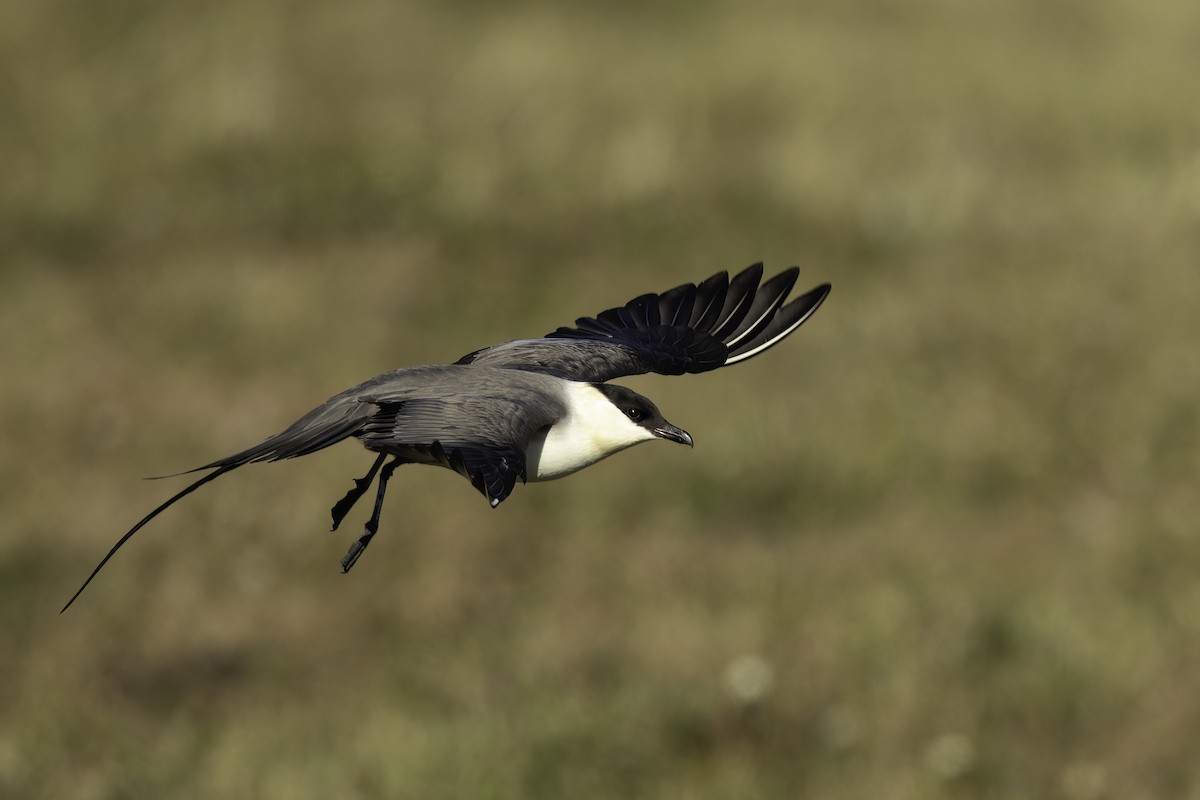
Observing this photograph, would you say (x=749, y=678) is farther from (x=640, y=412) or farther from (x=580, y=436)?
(x=580, y=436)

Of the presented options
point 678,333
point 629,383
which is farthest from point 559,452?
point 629,383

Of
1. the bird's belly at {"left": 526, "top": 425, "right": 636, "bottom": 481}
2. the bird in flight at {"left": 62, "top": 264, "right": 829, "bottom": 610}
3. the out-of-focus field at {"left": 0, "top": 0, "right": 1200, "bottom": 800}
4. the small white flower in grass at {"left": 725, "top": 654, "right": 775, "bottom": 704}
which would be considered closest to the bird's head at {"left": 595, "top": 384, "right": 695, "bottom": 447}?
the bird in flight at {"left": 62, "top": 264, "right": 829, "bottom": 610}

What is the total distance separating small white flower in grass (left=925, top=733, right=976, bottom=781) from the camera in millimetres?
10195

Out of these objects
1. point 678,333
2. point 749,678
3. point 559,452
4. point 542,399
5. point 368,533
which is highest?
point 678,333

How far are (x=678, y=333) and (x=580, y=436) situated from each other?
1.43 m

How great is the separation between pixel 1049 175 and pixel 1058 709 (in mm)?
7988

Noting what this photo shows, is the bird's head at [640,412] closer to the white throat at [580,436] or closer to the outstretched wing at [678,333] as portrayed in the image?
the white throat at [580,436]

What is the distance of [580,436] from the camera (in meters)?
4.64

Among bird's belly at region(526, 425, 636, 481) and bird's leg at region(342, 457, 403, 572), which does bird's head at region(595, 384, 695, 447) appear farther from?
bird's leg at region(342, 457, 403, 572)

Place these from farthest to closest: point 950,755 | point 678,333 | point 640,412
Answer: point 950,755, point 678,333, point 640,412

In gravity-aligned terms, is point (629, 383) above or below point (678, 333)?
above

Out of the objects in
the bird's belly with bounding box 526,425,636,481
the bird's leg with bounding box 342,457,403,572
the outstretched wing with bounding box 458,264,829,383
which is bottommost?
the bird's leg with bounding box 342,457,403,572

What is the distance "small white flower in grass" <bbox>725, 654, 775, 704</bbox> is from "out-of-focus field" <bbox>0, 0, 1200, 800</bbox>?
4 centimetres

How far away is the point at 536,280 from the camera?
1559cm
